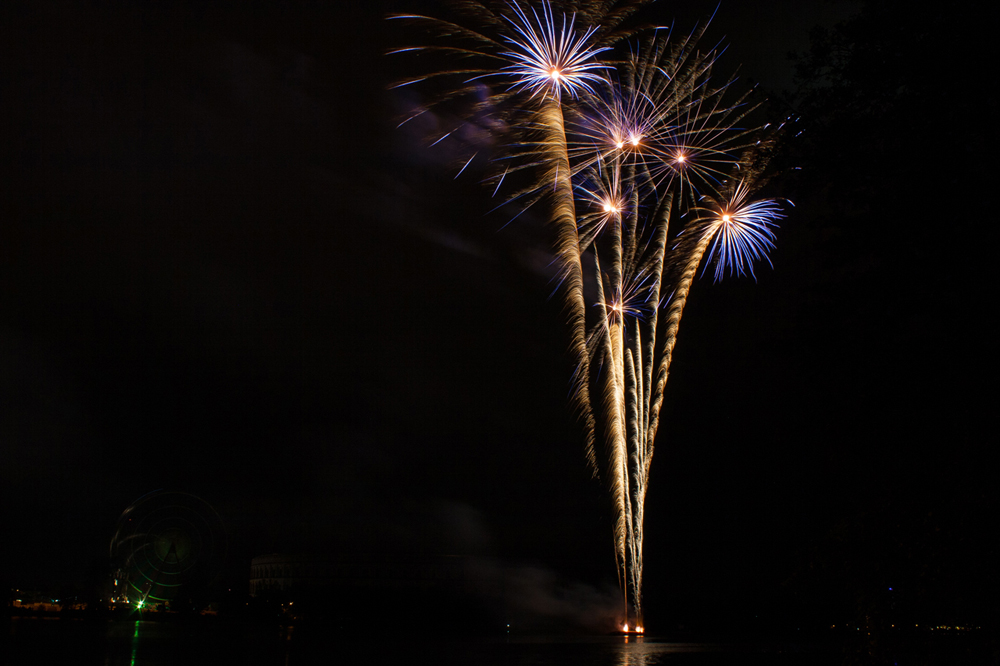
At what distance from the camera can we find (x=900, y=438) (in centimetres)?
1171

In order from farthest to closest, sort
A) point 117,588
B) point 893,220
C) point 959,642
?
point 117,588, point 893,220, point 959,642

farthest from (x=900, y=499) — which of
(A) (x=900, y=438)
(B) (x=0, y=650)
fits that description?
(B) (x=0, y=650)

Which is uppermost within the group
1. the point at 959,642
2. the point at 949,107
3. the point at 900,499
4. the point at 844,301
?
the point at 949,107

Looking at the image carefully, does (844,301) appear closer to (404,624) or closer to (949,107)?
(949,107)

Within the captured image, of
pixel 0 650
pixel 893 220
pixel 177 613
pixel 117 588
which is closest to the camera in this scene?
pixel 893 220

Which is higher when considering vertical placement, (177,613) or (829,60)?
(829,60)

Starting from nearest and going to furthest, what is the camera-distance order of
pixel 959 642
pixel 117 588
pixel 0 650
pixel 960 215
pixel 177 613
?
pixel 959 642 → pixel 960 215 → pixel 0 650 → pixel 117 588 → pixel 177 613

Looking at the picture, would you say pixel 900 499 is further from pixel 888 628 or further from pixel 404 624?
pixel 404 624

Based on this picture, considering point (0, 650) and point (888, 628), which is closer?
point (888, 628)

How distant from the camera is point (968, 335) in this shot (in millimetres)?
10867

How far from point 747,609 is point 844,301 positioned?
159770mm

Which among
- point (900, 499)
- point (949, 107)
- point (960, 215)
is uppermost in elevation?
point (949, 107)

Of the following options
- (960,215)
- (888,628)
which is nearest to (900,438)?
(888,628)

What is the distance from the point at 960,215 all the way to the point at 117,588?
16726 centimetres
